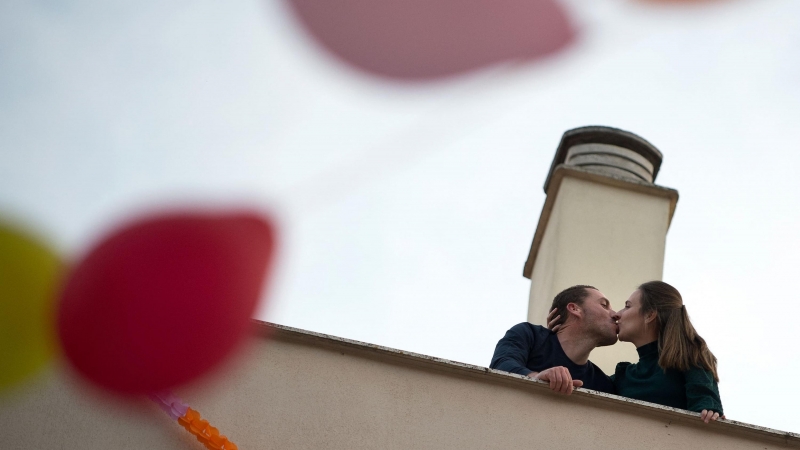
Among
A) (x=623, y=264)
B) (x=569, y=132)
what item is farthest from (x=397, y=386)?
(x=569, y=132)

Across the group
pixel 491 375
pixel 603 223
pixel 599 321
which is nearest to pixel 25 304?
pixel 491 375

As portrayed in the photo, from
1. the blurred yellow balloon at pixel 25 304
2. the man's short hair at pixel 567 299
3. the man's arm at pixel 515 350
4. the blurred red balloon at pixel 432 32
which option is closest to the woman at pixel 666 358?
the man's short hair at pixel 567 299

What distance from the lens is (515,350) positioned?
4363mm

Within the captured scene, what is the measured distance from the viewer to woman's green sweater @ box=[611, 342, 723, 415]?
408 cm

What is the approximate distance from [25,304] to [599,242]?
318cm

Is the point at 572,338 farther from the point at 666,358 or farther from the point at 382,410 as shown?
the point at 382,410

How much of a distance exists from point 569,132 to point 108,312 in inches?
150

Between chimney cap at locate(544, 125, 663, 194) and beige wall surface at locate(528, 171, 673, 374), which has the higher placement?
chimney cap at locate(544, 125, 663, 194)

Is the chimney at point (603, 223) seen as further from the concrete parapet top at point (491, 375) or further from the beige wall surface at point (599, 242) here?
the concrete parapet top at point (491, 375)

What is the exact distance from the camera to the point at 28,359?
Answer: 371 centimetres

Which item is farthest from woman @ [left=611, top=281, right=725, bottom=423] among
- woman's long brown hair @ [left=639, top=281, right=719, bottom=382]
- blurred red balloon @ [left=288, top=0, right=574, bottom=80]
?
blurred red balloon @ [left=288, top=0, right=574, bottom=80]

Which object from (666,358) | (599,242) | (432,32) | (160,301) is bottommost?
(160,301)

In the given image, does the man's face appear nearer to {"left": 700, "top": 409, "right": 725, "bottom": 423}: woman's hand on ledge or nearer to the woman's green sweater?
the woman's green sweater

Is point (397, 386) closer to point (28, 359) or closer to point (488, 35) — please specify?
point (28, 359)
